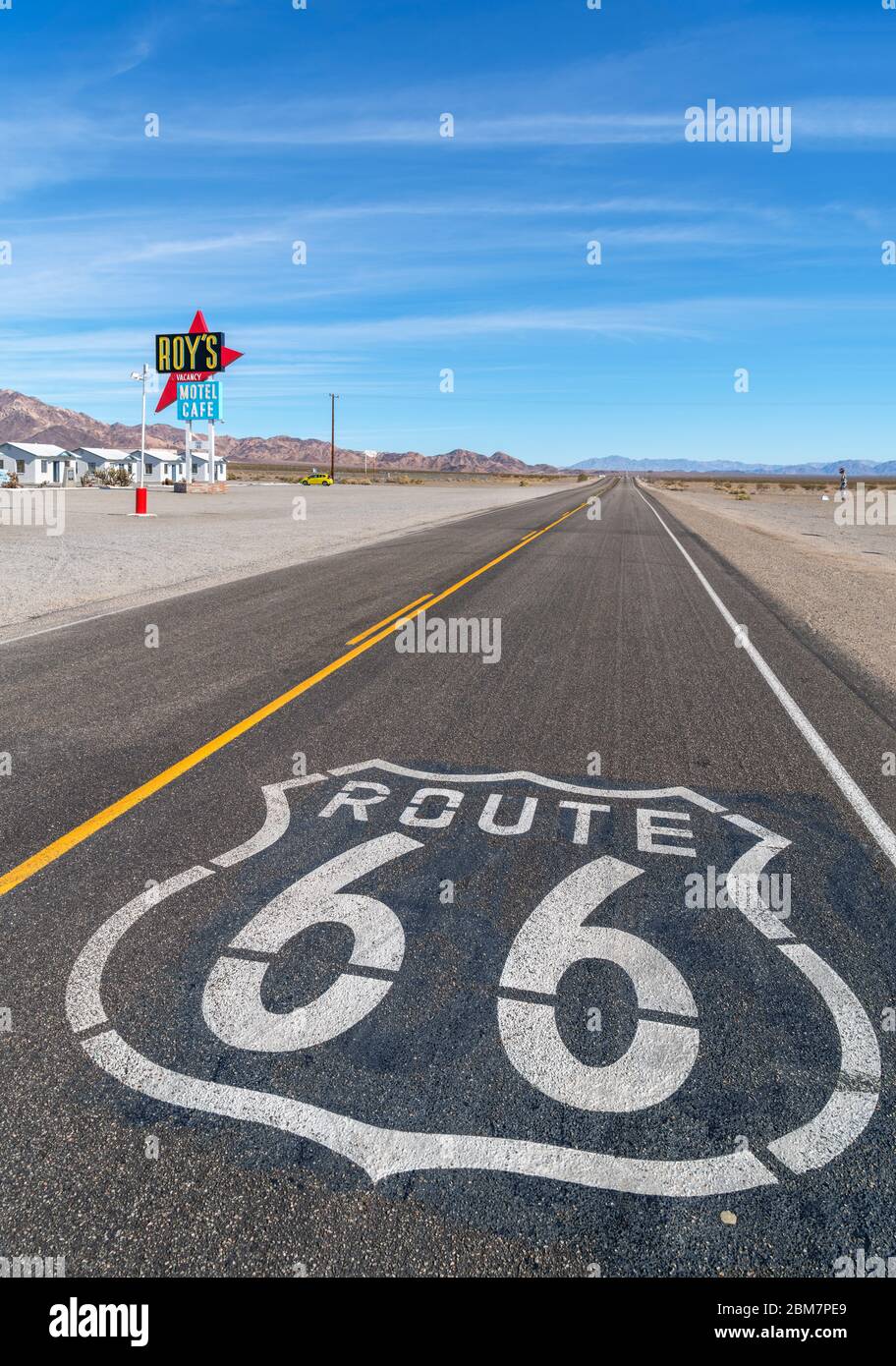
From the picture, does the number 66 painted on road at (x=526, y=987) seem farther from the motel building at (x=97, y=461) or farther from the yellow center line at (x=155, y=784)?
the motel building at (x=97, y=461)

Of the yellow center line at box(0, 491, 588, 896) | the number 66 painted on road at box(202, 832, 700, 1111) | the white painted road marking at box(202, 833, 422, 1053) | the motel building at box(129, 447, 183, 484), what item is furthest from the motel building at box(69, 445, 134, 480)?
the number 66 painted on road at box(202, 832, 700, 1111)

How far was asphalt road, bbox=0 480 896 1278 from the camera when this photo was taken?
2625 millimetres

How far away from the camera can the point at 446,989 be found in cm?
369

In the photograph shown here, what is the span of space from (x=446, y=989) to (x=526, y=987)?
12.6 inches

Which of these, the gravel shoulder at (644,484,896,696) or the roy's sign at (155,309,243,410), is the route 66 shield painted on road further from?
the roy's sign at (155,309,243,410)

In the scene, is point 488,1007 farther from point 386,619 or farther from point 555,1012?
point 386,619

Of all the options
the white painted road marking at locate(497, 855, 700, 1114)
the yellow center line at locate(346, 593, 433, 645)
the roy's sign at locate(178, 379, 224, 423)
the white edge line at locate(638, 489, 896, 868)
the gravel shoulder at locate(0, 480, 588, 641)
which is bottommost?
the white painted road marking at locate(497, 855, 700, 1114)

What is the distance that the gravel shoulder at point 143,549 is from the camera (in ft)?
45.6

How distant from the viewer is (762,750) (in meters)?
6.97

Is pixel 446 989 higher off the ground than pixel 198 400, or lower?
lower

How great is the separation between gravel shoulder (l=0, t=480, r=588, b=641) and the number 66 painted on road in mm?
8244

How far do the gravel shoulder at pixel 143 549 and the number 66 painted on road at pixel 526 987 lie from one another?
824 cm

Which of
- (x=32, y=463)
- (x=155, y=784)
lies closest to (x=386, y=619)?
(x=155, y=784)

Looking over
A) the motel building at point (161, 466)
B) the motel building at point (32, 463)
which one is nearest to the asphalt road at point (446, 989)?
the motel building at point (32, 463)
